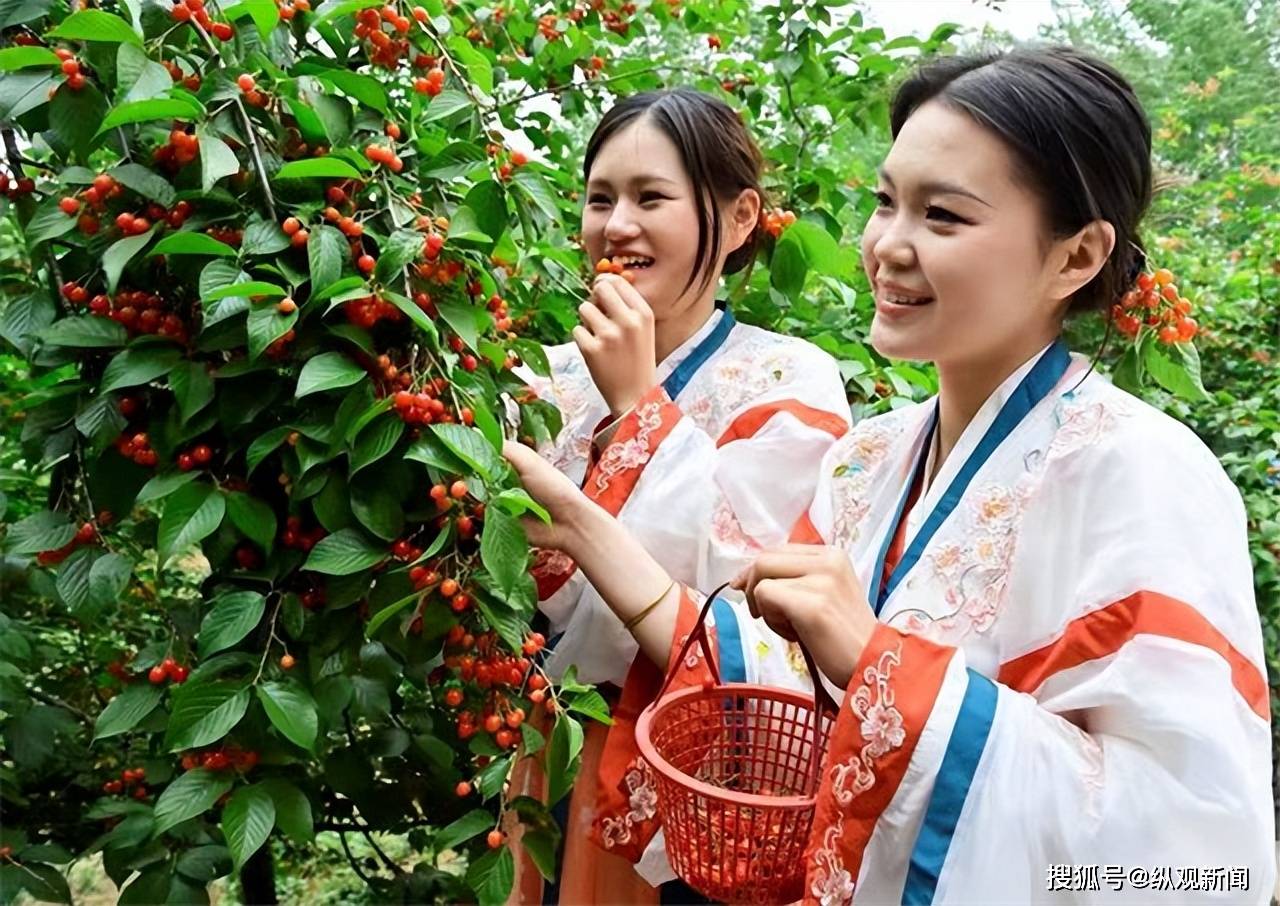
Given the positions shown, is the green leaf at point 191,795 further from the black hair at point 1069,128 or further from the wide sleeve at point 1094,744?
the black hair at point 1069,128

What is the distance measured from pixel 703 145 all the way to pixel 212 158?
2.98 feet

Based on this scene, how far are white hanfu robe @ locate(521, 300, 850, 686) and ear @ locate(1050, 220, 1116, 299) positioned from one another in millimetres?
490

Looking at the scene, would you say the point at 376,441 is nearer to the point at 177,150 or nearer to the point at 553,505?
the point at 177,150

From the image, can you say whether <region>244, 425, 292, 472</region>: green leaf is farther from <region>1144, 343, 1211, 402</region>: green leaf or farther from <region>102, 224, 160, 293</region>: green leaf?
<region>1144, 343, 1211, 402</region>: green leaf

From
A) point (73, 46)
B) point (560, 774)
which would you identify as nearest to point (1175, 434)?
point (560, 774)

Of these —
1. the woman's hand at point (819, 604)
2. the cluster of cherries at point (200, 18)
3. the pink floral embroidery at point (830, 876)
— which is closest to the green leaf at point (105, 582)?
the cluster of cherries at point (200, 18)

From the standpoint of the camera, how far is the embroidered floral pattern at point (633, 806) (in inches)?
57.4

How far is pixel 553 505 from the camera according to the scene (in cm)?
141

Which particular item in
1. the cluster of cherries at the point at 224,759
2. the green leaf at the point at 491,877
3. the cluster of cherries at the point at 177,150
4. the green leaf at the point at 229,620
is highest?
the cluster of cherries at the point at 177,150

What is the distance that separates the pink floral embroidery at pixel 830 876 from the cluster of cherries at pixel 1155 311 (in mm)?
713

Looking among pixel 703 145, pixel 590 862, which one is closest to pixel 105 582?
pixel 590 862

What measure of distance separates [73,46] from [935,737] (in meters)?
1.11

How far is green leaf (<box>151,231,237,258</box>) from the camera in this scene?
3.20 feet

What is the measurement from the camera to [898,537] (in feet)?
4.47
